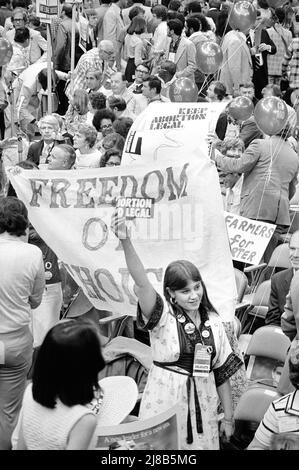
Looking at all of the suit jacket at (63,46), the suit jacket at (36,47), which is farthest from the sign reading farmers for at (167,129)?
the suit jacket at (63,46)

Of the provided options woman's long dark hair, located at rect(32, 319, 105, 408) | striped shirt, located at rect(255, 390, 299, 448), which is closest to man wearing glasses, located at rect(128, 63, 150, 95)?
striped shirt, located at rect(255, 390, 299, 448)

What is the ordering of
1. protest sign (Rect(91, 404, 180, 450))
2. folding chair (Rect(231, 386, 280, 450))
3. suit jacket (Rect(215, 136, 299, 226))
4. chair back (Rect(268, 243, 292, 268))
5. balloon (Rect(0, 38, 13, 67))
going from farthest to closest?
balloon (Rect(0, 38, 13, 67)) → suit jacket (Rect(215, 136, 299, 226)) → chair back (Rect(268, 243, 292, 268)) → folding chair (Rect(231, 386, 280, 450)) → protest sign (Rect(91, 404, 180, 450))

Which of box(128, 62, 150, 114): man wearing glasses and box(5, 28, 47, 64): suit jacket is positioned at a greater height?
box(128, 62, 150, 114): man wearing glasses

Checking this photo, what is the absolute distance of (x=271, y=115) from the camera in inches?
376

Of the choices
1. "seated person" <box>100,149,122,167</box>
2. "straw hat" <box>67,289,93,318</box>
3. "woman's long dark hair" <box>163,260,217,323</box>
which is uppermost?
"woman's long dark hair" <box>163,260,217,323</box>

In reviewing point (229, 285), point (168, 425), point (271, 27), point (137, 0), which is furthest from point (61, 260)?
point (137, 0)

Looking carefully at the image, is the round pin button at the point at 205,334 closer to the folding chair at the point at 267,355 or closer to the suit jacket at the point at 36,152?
the folding chair at the point at 267,355

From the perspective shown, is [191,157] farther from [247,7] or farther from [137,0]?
[137,0]

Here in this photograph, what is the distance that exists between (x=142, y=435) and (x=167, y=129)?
3.92 meters

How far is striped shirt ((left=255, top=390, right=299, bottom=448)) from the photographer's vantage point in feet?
15.5

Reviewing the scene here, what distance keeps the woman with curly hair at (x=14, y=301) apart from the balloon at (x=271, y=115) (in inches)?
155

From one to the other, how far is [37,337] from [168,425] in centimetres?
263

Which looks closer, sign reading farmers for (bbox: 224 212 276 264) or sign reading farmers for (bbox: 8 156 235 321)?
sign reading farmers for (bbox: 8 156 235 321)

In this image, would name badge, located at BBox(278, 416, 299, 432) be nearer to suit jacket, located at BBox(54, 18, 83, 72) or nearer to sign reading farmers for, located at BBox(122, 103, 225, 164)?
sign reading farmers for, located at BBox(122, 103, 225, 164)
